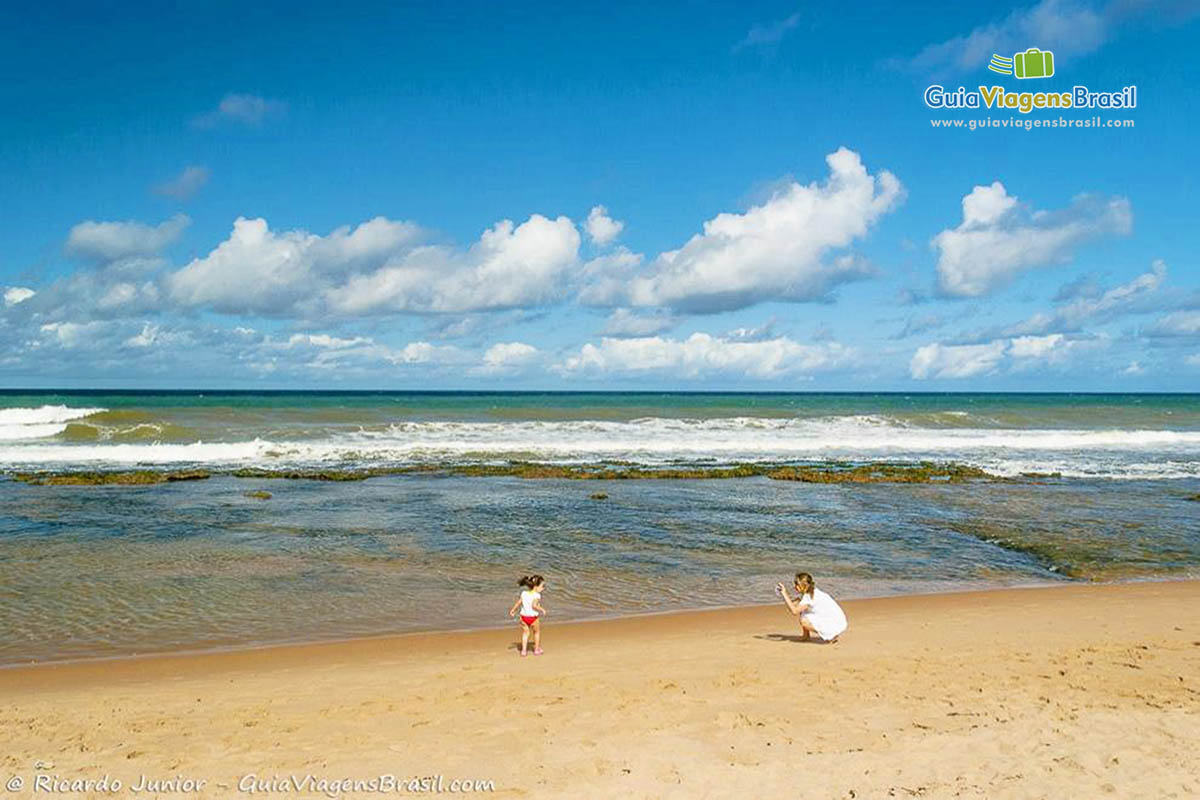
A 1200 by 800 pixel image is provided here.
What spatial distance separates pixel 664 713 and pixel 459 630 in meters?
3.74

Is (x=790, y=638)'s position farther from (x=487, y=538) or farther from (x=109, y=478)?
(x=109, y=478)

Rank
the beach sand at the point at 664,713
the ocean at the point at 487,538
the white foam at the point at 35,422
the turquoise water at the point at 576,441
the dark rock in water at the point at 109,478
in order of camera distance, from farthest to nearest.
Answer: the white foam at the point at 35,422 → the turquoise water at the point at 576,441 → the dark rock in water at the point at 109,478 → the ocean at the point at 487,538 → the beach sand at the point at 664,713

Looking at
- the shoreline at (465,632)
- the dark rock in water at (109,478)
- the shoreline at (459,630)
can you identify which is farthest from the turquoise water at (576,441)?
the shoreline at (465,632)

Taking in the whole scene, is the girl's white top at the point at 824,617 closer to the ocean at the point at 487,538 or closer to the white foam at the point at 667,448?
the ocean at the point at 487,538

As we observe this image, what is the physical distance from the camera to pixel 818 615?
9070 millimetres

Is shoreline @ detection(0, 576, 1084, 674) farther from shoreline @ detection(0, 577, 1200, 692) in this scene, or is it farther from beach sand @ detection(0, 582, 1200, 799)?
beach sand @ detection(0, 582, 1200, 799)

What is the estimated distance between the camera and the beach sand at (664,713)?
5531 millimetres

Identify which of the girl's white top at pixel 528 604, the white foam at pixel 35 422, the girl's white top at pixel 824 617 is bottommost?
the girl's white top at pixel 824 617

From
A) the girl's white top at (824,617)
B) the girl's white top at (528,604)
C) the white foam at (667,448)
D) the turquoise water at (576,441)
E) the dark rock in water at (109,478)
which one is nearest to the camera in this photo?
the girl's white top at (528,604)

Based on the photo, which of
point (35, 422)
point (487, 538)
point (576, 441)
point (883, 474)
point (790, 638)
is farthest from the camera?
point (35, 422)

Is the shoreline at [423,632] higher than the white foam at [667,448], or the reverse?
the white foam at [667,448]

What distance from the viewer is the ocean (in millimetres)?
10633

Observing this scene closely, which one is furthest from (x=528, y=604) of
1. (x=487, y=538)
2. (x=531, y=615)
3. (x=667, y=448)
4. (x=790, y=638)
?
(x=667, y=448)

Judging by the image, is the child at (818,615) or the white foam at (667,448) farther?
the white foam at (667,448)
